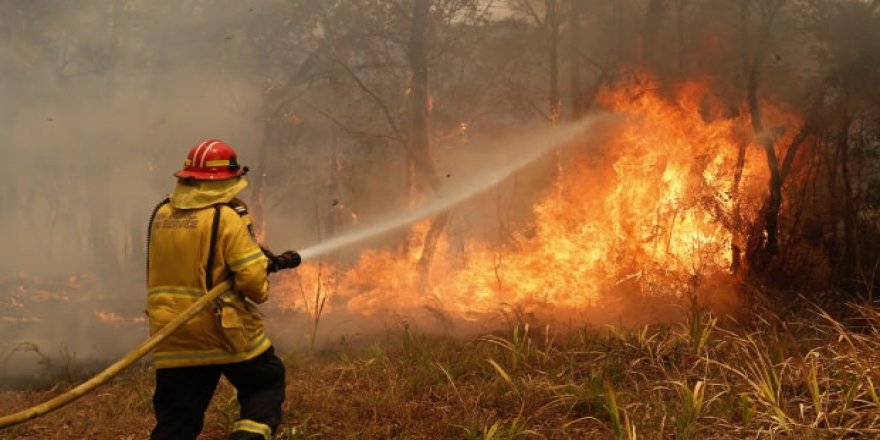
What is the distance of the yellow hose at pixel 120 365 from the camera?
9.05 ft

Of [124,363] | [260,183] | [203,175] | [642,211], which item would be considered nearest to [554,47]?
[642,211]

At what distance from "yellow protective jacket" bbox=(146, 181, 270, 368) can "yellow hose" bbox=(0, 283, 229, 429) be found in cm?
9

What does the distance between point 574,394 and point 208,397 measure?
8.48 ft

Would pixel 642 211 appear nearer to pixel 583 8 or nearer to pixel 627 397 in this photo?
pixel 627 397

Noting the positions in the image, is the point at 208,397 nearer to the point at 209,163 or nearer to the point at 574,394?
the point at 209,163

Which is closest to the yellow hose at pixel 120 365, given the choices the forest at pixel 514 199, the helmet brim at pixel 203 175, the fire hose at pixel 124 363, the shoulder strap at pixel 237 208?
the fire hose at pixel 124 363

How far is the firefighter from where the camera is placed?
321 cm

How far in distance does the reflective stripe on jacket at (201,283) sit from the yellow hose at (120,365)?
89 mm

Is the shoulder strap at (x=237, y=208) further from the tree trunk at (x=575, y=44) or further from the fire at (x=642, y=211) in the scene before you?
the tree trunk at (x=575, y=44)

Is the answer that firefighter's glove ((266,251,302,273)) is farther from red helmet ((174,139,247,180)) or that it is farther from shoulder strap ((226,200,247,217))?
red helmet ((174,139,247,180))

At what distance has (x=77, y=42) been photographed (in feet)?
57.2

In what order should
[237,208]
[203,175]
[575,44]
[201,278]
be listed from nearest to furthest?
[201,278], [203,175], [237,208], [575,44]

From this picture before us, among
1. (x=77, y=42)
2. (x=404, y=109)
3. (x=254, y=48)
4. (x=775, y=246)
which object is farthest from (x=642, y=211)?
(x=77, y=42)

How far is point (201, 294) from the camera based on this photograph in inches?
127
